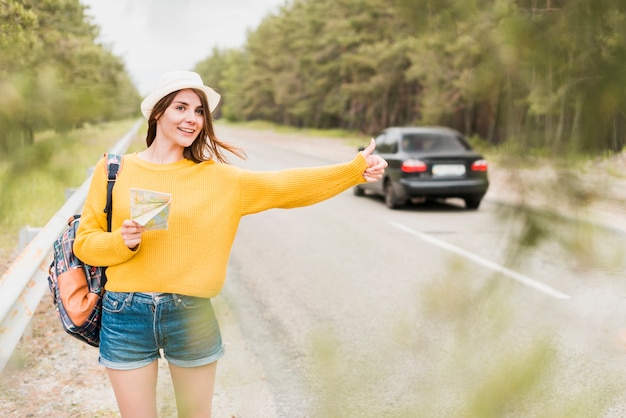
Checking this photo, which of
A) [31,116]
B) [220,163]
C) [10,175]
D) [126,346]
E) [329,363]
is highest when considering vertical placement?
[31,116]

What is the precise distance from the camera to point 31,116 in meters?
1.12

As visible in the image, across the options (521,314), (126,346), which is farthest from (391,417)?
(126,346)

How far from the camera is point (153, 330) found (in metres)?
2.28

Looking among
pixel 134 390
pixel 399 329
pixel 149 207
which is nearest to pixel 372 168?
pixel 149 207

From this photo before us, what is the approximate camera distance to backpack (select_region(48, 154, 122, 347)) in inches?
90.8

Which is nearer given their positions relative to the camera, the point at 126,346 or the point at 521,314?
the point at 521,314

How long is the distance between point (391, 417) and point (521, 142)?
0.56m

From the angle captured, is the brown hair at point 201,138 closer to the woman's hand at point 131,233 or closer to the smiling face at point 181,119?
the smiling face at point 181,119

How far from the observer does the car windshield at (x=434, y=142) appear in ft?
6.80

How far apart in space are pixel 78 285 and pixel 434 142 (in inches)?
205

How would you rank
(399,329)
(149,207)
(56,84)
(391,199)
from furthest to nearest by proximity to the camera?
(391,199) → (149,207) → (399,329) → (56,84)

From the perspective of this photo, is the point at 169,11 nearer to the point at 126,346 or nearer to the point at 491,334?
the point at 491,334

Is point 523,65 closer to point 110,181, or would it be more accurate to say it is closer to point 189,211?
point 189,211

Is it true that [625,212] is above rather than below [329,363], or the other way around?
above
